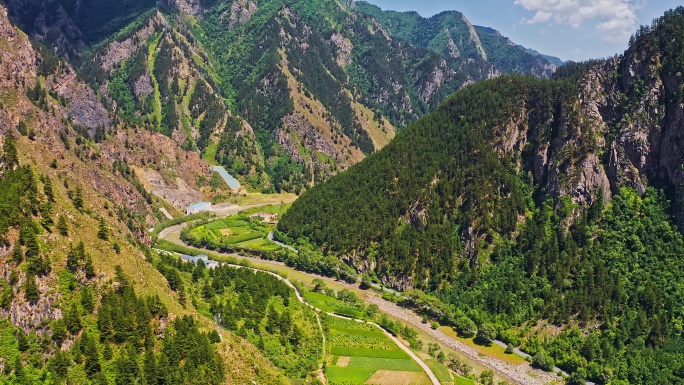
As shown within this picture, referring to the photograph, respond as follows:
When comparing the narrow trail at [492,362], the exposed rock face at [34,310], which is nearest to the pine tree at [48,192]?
the exposed rock face at [34,310]

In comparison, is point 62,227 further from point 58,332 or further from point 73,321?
point 58,332

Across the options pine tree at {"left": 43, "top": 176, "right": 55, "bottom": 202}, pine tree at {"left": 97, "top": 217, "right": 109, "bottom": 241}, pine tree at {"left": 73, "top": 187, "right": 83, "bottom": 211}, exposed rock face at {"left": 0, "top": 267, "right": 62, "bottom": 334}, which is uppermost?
pine tree at {"left": 43, "top": 176, "right": 55, "bottom": 202}

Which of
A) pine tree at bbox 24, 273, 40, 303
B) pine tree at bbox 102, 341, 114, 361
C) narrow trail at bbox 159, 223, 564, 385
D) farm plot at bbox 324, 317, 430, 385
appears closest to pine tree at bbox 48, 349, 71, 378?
pine tree at bbox 102, 341, 114, 361

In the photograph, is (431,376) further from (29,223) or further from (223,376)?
Result: (29,223)

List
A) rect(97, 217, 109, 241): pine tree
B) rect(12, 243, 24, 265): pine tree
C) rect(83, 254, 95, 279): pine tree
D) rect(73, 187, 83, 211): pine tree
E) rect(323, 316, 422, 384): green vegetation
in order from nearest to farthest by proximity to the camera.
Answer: rect(12, 243, 24, 265): pine tree → rect(83, 254, 95, 279): pine tree → rect(97, 217, 109, 241): pine tree → rect(73, 187, 83, 211): pine tree → rect(323, 316, 422, 384): green vegetation

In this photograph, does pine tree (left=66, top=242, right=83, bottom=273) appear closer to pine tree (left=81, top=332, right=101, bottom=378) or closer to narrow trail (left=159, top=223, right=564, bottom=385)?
pine tree (left=81, top=332, right=101, bottom=378)

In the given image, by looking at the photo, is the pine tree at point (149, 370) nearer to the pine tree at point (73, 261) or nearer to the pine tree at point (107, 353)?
the pine tree at point (107, 353)

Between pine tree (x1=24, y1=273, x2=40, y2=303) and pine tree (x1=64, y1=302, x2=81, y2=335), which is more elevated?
pine tree (x1=24, y1=273, x2=40, y2=303)
